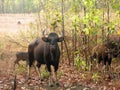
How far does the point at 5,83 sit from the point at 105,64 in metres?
3.80

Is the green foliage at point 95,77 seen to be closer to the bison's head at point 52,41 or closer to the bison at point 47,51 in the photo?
the bison at point 47,51

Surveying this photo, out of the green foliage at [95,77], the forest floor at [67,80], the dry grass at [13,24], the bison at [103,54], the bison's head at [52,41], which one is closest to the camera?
the bison's head at [52,41]

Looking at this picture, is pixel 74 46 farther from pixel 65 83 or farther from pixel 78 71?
pixel 65 83

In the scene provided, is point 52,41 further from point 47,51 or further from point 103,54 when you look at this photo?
point 103,54

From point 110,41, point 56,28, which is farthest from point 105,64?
point 56,28

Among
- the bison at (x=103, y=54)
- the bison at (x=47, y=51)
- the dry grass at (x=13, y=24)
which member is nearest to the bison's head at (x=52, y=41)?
the bison at (x=47, y=51)

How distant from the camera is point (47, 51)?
456 inches

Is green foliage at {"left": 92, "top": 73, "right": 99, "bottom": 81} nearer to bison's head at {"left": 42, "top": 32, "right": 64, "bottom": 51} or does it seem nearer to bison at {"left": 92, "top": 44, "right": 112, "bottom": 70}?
bison at {"left": 92, "top": 44, "right": 112, "bottom": 70}

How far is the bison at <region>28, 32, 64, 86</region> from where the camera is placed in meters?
11.1

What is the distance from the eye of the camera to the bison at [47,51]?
1110 centimetres

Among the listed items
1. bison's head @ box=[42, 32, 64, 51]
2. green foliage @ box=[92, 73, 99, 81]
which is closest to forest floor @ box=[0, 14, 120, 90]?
green foliage @ box=[92, 73, 99, 81]

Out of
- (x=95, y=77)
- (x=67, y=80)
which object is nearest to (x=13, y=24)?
(x=67, y=80)

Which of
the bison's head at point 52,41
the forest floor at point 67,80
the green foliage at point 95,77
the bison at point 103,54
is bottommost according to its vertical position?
the forest floor at point 67,80

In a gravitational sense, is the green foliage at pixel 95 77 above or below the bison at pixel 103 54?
below
